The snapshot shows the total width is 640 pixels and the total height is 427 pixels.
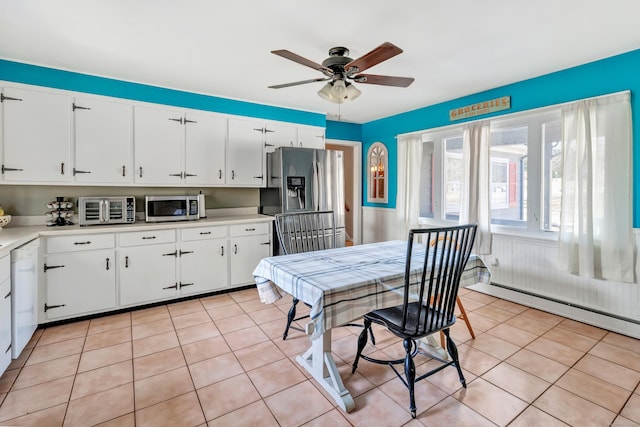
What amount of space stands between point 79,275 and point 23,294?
0.60m

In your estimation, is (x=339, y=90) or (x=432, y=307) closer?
(x=432, y=307)

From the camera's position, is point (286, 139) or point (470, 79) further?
point (286, 139)

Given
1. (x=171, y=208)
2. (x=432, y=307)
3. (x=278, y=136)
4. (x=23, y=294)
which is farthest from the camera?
(x=278, y=136)

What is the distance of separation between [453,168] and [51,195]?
4646mm

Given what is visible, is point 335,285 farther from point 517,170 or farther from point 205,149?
point 517,170

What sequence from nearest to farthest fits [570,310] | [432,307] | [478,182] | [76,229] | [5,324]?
[432,307], [5,324], [76,229], [570,310], [478,182]

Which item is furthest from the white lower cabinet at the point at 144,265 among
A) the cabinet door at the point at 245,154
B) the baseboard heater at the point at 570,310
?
the baseboard heater at the point at 570,310

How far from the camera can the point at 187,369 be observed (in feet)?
7.34

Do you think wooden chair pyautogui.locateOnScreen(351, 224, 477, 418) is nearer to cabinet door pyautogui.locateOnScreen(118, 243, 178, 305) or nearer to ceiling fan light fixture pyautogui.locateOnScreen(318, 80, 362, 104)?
ceiling fan light fixture pyautogui.locateOnScreen(318, 80, 362, 104)

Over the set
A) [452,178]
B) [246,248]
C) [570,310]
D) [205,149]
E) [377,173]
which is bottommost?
[570,310]

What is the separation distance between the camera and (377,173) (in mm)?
5340

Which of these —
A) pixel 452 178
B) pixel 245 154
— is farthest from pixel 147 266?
pixel 452 178

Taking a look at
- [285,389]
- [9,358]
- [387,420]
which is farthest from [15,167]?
[387,420]

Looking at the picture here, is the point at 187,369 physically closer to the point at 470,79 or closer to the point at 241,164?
→ the point at 241,164
